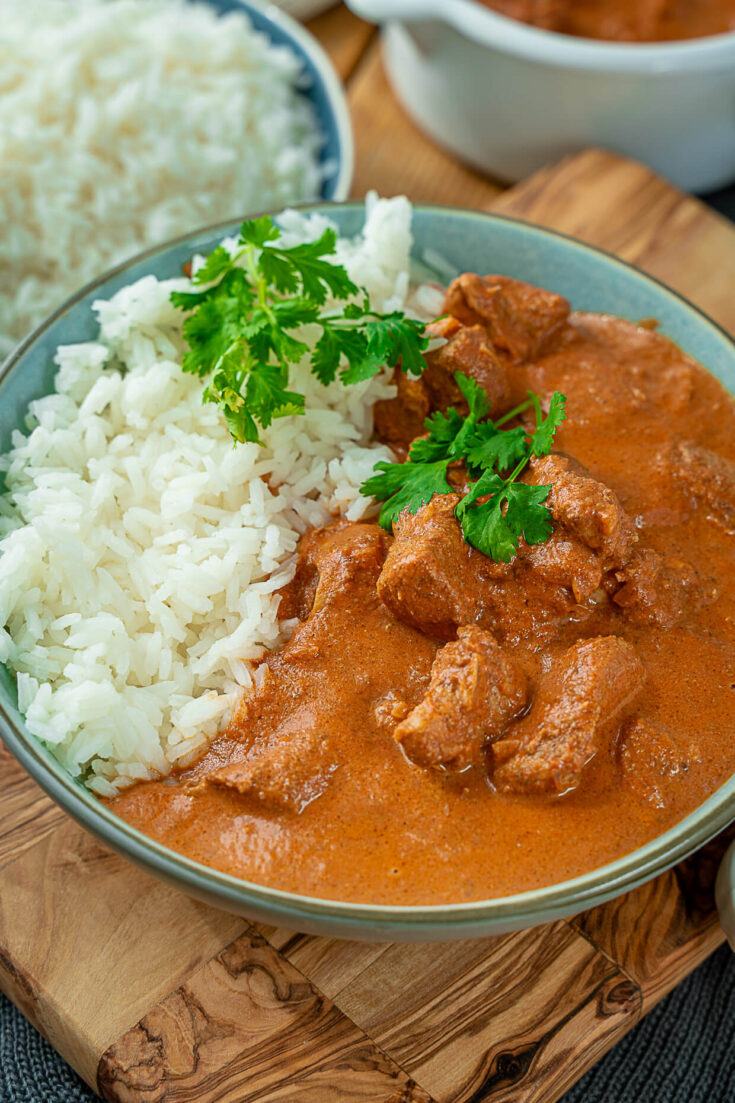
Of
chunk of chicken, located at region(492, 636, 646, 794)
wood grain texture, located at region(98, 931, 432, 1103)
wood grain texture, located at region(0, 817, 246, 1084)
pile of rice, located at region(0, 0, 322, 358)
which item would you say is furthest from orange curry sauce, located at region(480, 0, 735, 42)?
wood grain texture, located at region(98, 931, 432, 1103)

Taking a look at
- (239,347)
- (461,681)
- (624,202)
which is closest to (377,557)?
(461,681)

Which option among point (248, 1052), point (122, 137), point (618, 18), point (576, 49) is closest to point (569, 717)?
point (248, 1052)

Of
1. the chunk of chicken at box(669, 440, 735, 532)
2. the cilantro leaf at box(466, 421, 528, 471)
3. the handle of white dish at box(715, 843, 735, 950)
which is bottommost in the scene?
the handle of white dish at box(715, 843, 735, 950)

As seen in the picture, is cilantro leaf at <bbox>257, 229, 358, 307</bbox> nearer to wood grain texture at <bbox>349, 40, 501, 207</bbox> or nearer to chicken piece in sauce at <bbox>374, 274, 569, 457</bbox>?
chicken piece in sauce at <bbox>374, 274, 569, 457</bbox>

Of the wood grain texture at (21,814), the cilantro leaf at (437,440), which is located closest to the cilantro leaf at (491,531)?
the cilantro leaf at (437,440)

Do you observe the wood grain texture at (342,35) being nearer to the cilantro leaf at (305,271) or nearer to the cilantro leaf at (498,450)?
the cilantro leaf at (305,271)

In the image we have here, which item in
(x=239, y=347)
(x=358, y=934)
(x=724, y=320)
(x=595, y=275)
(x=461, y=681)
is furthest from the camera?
(x=724, y=320)

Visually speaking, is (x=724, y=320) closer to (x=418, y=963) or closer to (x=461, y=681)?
(x=461, y=681)
